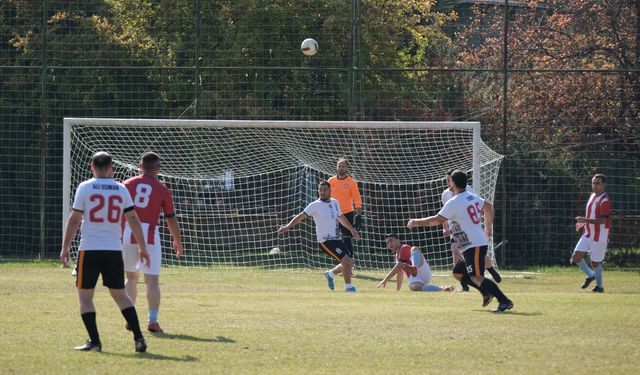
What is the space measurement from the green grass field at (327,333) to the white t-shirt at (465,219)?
2.92 ft

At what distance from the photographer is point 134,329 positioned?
9.89 m

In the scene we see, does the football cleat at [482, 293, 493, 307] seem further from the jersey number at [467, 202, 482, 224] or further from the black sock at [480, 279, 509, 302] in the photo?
the jersey number at [467, 202, 482, 224]

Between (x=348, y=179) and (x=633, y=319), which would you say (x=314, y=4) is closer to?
(x=348, y=179)

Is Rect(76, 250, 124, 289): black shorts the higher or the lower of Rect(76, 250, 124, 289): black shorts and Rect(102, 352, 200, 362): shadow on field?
Result: the higher

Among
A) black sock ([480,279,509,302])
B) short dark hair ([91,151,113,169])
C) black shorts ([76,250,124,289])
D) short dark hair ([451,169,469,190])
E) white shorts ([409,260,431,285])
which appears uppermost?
short dark hair ([91,151,113,169])

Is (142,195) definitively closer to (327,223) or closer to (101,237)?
(101,237)

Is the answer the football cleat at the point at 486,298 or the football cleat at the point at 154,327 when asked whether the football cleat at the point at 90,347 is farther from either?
the football cleat at the point at 486,298

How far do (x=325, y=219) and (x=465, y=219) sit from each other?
4973 mm

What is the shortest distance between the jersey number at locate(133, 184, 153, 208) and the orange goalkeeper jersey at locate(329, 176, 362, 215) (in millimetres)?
9341

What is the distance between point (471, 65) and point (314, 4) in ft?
22.8

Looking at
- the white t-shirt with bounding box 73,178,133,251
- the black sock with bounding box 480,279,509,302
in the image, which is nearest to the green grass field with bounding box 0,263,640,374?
the black sock with bounding box 480,279,509,302

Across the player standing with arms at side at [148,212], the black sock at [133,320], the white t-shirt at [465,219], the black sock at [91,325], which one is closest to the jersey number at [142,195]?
the player standing with arms at side at [148,212]

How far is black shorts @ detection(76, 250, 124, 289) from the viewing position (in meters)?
9.93

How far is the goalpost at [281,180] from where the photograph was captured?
24375 millimetres
